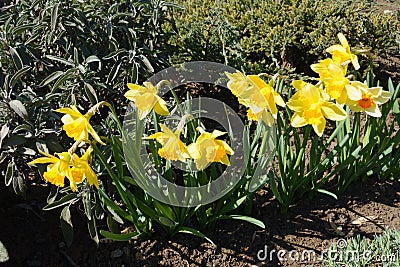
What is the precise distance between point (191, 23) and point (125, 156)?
5.47 feet

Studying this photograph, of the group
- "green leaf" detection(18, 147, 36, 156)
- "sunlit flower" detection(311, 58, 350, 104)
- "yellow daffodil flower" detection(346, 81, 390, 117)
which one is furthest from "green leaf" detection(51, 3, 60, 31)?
"yellow daffodil flower" detection(346, 81, 390, 117)

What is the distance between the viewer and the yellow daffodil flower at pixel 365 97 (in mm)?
1852

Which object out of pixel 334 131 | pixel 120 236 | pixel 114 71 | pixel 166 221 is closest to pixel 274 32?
pixel 334 131

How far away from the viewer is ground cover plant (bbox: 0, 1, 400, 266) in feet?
6.03

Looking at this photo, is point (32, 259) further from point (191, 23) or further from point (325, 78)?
point (191, 23)

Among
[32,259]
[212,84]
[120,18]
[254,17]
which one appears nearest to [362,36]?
[254,17]

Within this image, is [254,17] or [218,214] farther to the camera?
[254,17]

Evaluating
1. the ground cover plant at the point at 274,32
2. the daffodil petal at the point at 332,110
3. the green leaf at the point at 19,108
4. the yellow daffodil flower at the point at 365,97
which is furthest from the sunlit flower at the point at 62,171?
the ground cover plant at the point at 274,32

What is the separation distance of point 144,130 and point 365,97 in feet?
3.00

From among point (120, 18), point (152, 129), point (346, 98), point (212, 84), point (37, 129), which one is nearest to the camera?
point (346, 98)

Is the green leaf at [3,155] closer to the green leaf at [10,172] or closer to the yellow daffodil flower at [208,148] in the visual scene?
the green leaf at [10,172]

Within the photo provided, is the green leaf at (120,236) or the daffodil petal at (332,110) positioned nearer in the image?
the daffodil petal at (332,110)

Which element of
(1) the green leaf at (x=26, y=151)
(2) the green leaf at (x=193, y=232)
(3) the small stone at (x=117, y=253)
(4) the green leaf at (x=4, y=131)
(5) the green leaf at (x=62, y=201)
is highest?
(4) the green leaf at (x=4, y=131)

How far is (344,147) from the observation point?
246cm
